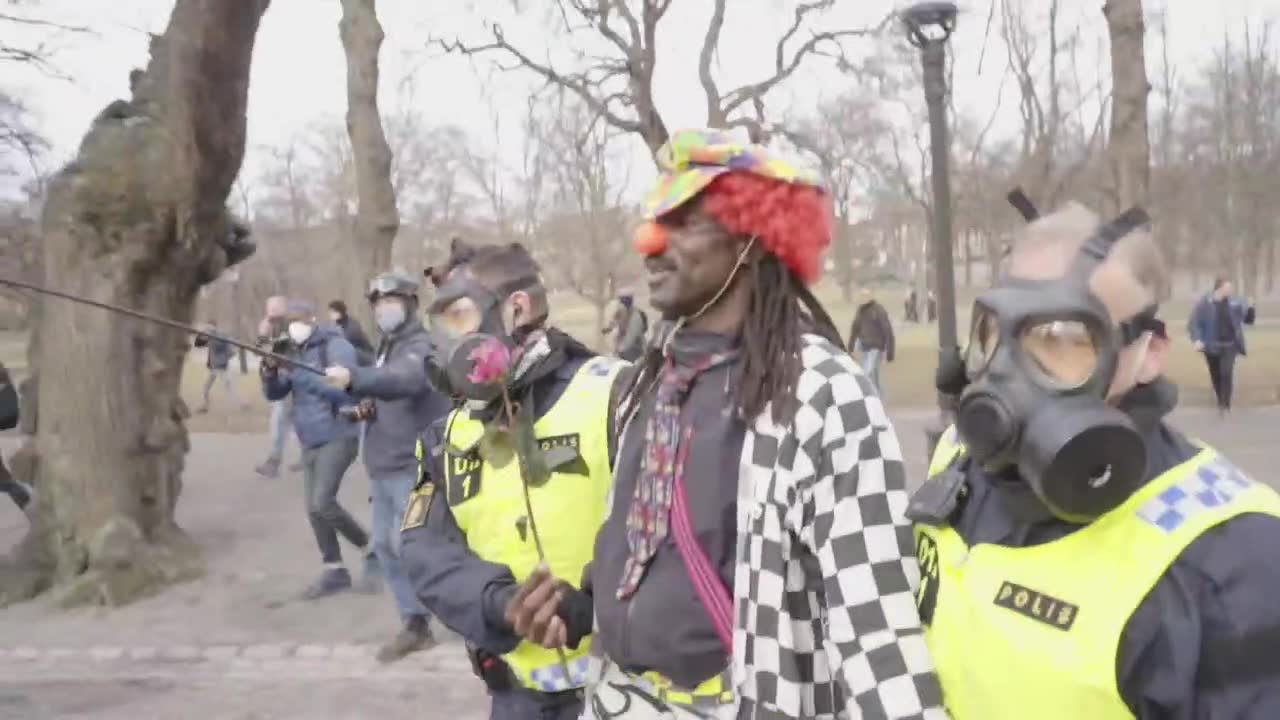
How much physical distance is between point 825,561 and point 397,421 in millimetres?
4716

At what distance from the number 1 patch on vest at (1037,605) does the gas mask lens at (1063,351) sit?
0.95ft

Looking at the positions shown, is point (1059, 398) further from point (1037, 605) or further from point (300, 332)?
point (300, 332)

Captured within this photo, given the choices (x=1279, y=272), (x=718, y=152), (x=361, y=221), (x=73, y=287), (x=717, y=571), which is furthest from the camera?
(x=1279, y=272)

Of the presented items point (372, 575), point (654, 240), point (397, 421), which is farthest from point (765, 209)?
point (372, 575)

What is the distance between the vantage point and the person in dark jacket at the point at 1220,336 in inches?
567

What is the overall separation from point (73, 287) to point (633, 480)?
6.12 m

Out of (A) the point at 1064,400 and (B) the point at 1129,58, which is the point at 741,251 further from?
(B) the point at 1129,58

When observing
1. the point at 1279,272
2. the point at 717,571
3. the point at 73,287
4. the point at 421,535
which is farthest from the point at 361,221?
the point at 1279,272

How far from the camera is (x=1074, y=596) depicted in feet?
4.97

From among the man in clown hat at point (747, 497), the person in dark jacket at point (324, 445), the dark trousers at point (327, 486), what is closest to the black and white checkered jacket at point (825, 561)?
the man in clown hat at point (747, 497)

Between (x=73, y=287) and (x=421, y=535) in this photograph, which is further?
(x=73, y=287)

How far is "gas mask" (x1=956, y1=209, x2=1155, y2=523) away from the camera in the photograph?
1469mm

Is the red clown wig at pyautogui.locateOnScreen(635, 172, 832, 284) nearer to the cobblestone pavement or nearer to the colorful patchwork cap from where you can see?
the colorful patchwork cap

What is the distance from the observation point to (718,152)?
220 centimetres
